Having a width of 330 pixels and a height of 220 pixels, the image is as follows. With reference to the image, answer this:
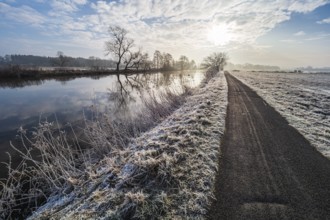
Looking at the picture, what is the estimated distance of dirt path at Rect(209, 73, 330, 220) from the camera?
3020mm

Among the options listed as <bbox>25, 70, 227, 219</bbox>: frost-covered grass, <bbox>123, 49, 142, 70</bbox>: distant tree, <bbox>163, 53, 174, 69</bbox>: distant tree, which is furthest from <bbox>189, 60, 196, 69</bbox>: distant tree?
<bbox>25, 70, 227, 219</bbox>: frost-covered grass

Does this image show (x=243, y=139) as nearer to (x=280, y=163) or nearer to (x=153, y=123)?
(x=280, y=163)

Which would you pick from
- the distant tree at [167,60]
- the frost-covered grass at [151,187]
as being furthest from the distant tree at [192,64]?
the frost-covered grass at [151,187]

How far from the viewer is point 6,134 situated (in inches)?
352

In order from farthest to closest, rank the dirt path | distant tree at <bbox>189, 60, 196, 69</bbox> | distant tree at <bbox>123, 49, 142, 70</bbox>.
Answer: distant tree at <bbox>189, 60, 196, 69</bbox> < distant tree at <bbox>123, 49, 142, 70</bbox> < the dirt path

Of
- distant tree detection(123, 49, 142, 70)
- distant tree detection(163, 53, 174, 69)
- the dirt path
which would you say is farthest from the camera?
distant tree detection(163, 53, 174, 69)

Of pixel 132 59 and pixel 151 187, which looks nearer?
pixel 151 187

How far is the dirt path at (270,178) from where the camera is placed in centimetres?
302

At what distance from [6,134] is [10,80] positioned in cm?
2621

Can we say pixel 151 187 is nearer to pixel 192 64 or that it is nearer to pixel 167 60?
pixel 167 60

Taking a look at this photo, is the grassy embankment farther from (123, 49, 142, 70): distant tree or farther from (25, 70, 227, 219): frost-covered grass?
(123, 49, 142, 70): distant tree

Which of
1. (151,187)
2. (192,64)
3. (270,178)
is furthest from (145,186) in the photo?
(192,64)

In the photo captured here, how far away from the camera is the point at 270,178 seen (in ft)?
12.6

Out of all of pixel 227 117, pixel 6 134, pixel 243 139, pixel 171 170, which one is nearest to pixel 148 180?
pixel 171 170
